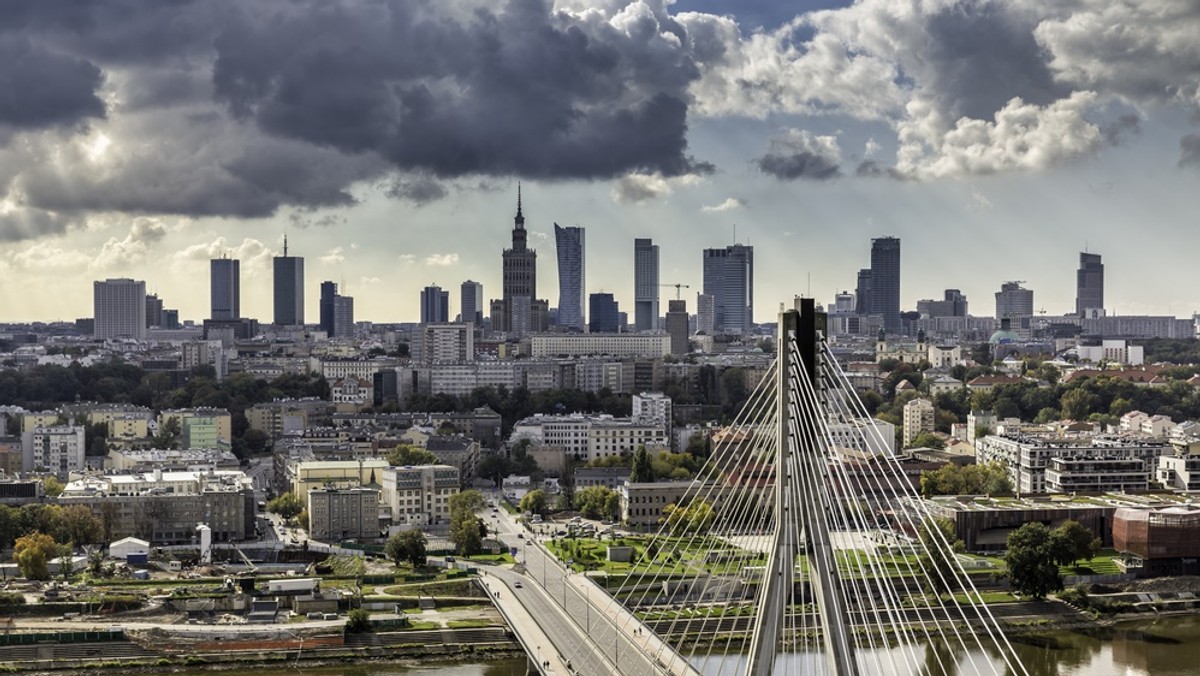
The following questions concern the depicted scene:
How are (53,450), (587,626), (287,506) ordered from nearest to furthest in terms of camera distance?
(587,626) → (287,506) → (53,450)

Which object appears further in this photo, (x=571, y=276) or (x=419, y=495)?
(x=571, y=276)

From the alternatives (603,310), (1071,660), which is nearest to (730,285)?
(603,310)

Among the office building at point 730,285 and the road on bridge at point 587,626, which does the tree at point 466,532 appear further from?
the office building at point 730,285

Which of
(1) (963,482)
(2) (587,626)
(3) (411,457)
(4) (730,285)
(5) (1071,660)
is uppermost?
(4) (730,285)

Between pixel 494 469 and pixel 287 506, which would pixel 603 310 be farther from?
pixel 287 506

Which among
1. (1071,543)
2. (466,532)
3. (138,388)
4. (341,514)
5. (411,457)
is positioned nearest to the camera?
(1071,543)

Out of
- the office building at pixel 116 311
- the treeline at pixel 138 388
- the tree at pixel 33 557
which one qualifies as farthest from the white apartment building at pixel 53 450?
the office building at pixel 116 311

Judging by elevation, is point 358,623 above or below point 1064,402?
below
